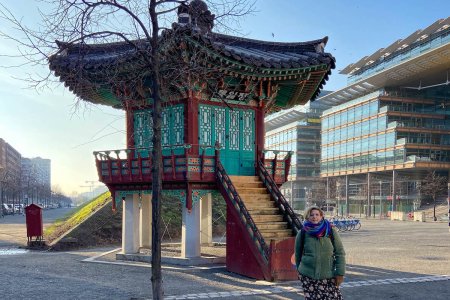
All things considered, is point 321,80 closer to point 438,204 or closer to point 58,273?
point 58,273

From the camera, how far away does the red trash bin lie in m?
23.9

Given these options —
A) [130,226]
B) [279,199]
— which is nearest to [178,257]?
[130,226]

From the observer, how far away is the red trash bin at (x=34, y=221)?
23.9m

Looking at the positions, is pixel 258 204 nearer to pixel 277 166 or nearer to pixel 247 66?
pixel 277 166

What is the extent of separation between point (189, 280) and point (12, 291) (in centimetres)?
490

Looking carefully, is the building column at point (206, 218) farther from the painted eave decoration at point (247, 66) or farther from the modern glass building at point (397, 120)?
the modern glass building at point (397, 120)

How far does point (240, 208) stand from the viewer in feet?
45.3

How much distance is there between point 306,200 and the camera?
95.2 m

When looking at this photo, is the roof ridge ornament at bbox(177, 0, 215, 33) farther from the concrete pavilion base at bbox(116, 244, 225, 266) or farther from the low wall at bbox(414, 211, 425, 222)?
the low wall at bbox(414, 211, 425, 222)

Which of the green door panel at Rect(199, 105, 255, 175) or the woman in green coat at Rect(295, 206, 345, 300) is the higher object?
the green door panel at Rect(199, 105, 255, 175)

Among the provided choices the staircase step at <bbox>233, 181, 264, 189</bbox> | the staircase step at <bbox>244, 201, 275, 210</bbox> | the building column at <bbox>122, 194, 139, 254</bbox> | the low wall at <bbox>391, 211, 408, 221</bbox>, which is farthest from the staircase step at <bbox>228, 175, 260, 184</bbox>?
the low wall at <bbox>391, 211, 408, 221</bbox>

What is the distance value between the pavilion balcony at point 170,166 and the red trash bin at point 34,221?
8.85 meters

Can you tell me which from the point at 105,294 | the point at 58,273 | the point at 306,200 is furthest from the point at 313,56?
the point at 306,200

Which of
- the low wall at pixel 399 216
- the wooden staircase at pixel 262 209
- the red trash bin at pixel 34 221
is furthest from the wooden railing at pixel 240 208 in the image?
the low wall at pixel 399 216
